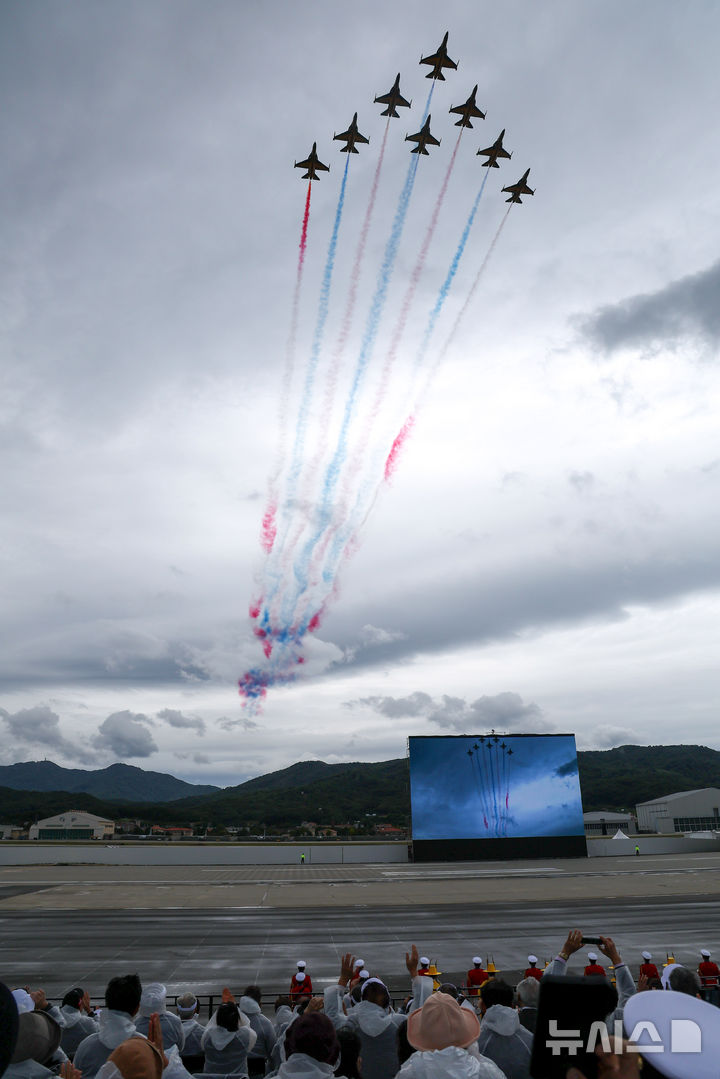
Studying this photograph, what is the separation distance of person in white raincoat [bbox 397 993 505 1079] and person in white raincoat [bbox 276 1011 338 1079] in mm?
640

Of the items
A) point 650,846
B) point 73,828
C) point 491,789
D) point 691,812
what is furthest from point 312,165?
point 73,828

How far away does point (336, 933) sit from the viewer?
→ 31375 millimetres

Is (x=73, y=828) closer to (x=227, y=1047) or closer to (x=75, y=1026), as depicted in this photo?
(x=75, y=1026)

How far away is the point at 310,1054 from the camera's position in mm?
5609

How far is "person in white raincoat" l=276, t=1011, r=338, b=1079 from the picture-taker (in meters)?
5.57

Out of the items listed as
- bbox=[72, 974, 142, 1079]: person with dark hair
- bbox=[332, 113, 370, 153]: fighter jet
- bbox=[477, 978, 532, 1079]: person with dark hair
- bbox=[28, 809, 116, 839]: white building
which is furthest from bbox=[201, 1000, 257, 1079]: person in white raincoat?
bbox=[28, 809, 116, 839]: white building

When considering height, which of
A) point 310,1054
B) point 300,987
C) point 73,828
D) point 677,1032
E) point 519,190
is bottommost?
point 73,828

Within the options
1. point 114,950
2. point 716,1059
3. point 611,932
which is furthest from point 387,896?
point 716,1059

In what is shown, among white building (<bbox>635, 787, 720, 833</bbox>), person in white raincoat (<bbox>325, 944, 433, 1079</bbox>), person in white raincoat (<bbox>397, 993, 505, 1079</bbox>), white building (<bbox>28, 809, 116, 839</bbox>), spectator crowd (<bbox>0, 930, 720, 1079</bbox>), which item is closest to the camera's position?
spectator crowd (<bbox>0, 930, 720, 1079</bbox>)

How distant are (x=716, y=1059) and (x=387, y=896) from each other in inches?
1935

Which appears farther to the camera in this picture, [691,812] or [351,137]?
[691,812]

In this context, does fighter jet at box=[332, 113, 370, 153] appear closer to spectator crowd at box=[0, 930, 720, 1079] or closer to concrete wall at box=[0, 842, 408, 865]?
spectator crowd at box=[0, 930, 720, 1079]

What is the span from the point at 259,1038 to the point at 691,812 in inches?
4723

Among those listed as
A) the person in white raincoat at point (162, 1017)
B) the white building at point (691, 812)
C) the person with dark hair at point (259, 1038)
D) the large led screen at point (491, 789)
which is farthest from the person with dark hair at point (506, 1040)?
the white building at point (691, 812)
